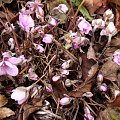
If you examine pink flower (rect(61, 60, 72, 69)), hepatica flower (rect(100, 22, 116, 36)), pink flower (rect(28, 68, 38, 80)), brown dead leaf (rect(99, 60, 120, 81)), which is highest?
hepatica flower (rect(100, 22, 116, 36))

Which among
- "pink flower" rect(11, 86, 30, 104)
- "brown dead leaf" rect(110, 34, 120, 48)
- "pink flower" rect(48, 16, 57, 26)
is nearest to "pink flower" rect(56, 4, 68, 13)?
"pink flower" rect(48, 16, 57, 26)

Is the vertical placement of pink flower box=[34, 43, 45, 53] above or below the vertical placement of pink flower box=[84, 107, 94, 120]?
above

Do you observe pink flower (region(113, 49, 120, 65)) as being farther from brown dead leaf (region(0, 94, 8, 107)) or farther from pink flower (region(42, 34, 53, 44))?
brown dead leaf (region(0, 94, 8, 107))

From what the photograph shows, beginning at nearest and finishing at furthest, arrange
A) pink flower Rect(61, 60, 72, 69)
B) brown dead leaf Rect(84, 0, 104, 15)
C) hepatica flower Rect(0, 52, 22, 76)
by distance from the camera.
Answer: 1. hepatica flower Rect(0, 52, 22, 76)
2. pink flower Rect(61, 60, 72, 69)
3. brown dead leaf Rect(84, 0, 104, 15)

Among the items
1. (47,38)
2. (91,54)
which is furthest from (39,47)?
(91,54)

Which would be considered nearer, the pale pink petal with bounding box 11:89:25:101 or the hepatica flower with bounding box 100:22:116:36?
the pale pink petal with bounding box 11:89:25:101

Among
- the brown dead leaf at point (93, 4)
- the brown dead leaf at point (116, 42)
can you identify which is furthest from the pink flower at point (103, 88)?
the brown dead leaf at point (93, 4)

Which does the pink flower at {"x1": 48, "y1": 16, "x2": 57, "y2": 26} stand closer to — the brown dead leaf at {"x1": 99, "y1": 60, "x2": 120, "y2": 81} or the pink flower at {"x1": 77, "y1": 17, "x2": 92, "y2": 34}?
the pink flower at {"x1": 77, "y1": 17, "x2": 92, "y2": 34}

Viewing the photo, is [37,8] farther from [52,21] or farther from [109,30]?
[109,30]

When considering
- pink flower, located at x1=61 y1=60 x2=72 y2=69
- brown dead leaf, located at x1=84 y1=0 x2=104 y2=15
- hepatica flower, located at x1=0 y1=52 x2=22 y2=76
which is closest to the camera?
hepatica flower, located at x1=0 y1=52 x2=22 y2=76
